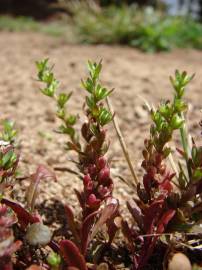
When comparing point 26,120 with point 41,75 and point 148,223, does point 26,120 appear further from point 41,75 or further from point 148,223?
point 148,223

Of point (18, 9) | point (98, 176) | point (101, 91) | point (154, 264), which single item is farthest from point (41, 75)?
point (18, 9)

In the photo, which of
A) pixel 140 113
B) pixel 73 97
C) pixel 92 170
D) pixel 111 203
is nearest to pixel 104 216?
pixel 111 203

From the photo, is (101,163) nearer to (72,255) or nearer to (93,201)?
(93,201)

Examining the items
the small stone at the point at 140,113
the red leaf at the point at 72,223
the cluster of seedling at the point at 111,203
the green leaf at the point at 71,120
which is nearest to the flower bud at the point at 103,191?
the cluster of seedling at the point at 111,203

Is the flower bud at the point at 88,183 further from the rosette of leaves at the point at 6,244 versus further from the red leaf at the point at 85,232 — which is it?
the rosette of leaves at the point at 6,244

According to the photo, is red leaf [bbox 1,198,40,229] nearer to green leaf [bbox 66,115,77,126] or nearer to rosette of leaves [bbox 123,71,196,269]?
rosette of leaves [bbox 123,71,196,269]

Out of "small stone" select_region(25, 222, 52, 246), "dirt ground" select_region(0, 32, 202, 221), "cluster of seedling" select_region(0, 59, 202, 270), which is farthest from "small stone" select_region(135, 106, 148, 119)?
"small stone" select_region(25, 222, 52, 246)

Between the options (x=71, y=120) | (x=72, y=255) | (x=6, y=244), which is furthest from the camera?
(x=71, y=120)
